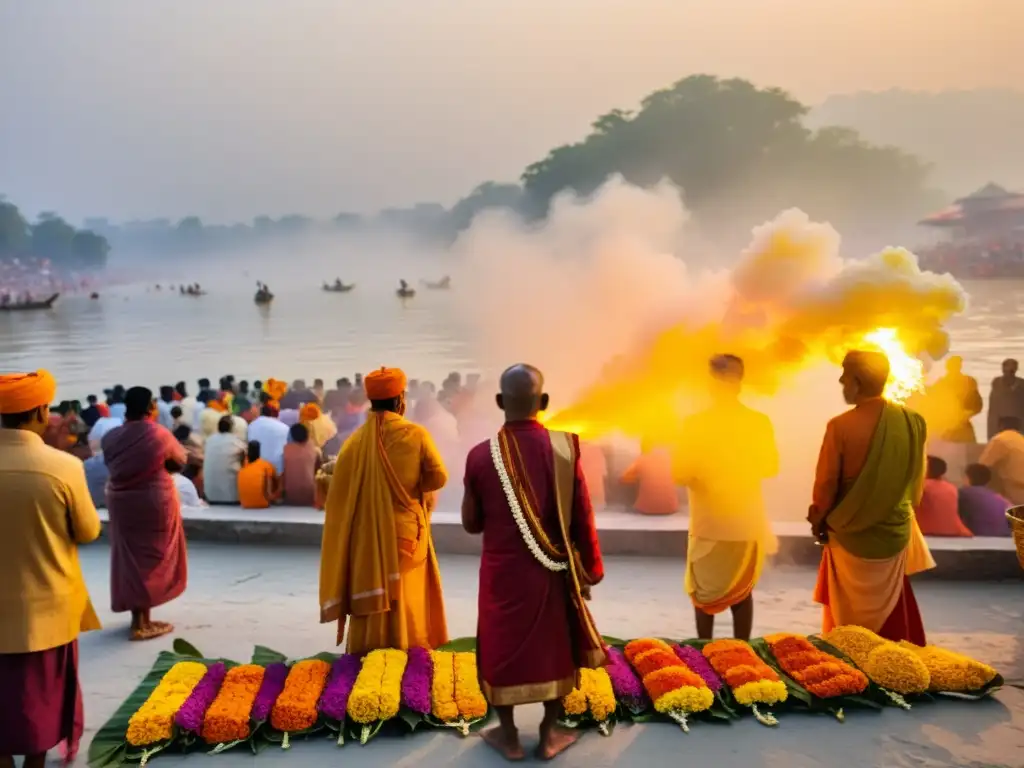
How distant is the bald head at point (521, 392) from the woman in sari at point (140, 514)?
9.82 ft

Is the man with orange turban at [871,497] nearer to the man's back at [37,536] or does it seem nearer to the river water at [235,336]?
the man's back at [37,536]

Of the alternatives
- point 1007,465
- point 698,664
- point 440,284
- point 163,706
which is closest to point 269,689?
point 163,706

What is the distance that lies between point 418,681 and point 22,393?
2378mm

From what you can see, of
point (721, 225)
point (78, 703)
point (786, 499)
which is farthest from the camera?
point (721, 225)

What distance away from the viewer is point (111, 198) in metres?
16.3

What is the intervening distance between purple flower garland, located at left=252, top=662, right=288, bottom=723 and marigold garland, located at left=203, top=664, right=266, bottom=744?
30 millimetres

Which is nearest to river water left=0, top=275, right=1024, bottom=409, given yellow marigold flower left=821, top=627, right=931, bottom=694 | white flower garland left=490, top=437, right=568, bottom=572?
yellow marigold flower left=821, top=627, right=931, bottom=694

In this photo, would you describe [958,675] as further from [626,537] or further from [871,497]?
[626,537]

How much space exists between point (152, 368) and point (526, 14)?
979 cm

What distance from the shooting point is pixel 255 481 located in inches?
312

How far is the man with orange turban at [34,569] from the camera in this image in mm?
3477

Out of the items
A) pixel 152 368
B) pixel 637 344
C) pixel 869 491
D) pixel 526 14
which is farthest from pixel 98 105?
pixel 869 491

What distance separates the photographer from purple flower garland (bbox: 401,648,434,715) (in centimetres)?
414

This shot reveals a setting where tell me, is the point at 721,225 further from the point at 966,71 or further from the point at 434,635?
the point at 434,635
